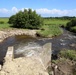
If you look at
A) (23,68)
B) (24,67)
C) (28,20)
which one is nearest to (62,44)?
(28,20)

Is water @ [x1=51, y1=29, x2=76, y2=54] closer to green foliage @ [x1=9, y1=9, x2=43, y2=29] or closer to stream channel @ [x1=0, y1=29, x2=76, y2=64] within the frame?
stream channel @ [x1=0, y1=29, x2=76, y2=64]

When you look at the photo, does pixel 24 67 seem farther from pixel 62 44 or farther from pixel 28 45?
pixel 62 44

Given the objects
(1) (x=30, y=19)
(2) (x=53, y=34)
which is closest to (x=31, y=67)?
(2) (x=53, y=34)

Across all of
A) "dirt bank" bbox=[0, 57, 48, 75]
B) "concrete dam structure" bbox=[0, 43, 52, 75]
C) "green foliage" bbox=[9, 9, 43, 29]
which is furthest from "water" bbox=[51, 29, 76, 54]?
"green foliage" bbox=[9, 9, 43, 29]

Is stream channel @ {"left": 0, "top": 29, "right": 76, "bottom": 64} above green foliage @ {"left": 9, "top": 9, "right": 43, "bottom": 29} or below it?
below

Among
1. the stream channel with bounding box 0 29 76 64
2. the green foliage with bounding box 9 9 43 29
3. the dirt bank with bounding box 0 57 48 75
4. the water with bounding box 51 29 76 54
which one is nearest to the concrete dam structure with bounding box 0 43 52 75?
the dirt bank with bounding box 0 57 48 75

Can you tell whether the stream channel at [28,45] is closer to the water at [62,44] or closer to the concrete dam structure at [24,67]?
the water at [62,44]

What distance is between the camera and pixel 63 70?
2033 centimetres

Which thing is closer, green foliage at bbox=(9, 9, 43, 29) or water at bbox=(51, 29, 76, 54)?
water at bbox=(51, 29, 76, 54)

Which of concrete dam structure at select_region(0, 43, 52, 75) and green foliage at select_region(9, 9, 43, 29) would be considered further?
green foliage at select_region(9, 9, 43, 29)

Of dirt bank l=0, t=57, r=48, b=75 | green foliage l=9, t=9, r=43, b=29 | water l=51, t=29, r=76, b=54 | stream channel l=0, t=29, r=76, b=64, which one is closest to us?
dirt bank l=0, t=57, r=48, b=75

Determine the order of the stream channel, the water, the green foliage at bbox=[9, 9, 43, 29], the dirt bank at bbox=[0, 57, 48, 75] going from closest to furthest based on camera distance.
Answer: the dirt bank at bbox=[0, 57, 48, 75] → the stream channel → the water → the green foliage at bbox=[9, 9, 43, 29]

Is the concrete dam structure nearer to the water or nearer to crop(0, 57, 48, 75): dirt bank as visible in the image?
crop(0, 57, 48, 75): dirt bank

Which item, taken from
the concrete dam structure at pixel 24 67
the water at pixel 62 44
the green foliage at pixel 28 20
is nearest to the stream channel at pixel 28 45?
the water at pixel 62 44
